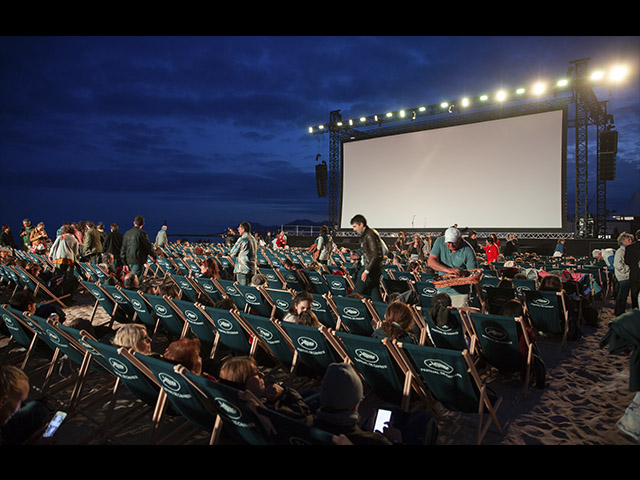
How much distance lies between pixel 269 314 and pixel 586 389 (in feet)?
10.7

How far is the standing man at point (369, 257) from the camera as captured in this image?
4.74 metres

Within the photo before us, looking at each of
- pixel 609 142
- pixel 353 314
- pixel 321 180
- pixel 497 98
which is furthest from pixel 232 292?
pixel 321 180

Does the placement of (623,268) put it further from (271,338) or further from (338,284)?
(271,338)

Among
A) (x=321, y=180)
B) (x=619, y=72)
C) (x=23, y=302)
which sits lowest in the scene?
(x=23, y=302)

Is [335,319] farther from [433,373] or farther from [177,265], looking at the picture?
[177,265]

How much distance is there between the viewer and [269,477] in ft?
4.76

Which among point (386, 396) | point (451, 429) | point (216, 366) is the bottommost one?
point (451, 429)

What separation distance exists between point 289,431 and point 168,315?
116 inches

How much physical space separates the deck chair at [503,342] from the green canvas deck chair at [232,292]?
2770mm

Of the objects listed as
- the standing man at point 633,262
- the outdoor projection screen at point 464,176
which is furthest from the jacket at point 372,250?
the outdoor projection screen at point 464,176

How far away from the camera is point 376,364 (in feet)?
8.25
